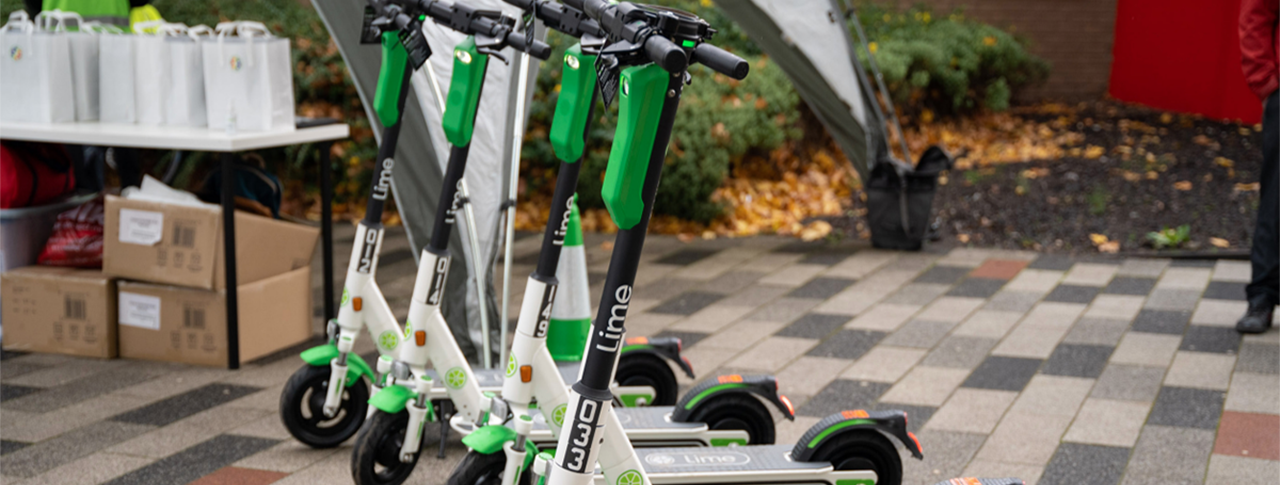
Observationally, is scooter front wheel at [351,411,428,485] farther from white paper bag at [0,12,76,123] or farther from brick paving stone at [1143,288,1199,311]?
brick paving stone at [1143,288,1199,311]

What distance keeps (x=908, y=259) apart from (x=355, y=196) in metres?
3.62

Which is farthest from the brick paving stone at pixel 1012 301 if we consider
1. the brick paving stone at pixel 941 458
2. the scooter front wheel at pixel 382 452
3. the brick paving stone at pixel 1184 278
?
the scooter front wheel at pixel 382 452

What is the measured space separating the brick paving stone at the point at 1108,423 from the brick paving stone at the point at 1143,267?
2076mm

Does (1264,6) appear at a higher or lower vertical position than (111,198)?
higher

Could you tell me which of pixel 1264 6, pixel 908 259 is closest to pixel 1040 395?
pixel 1264 6

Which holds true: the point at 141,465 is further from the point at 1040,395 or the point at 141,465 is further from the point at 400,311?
the point at 1040,395

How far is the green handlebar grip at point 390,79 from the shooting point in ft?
9.78

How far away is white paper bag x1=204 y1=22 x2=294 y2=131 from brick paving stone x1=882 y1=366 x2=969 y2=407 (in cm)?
258

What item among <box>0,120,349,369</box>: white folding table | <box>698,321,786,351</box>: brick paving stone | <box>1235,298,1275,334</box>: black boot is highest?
<box>0,120,349,369</box>: white folding table

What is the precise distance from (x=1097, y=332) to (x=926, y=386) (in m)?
1.09

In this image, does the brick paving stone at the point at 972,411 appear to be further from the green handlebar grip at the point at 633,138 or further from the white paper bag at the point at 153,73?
the white paper bag at the point at 153,73

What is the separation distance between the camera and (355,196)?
→ 725 centimetres

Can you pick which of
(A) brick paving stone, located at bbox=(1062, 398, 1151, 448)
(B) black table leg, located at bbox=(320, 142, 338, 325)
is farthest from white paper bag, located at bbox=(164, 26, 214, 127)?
(A) brick paving stone, located at bbox=(1062, 398, 1151, 448)

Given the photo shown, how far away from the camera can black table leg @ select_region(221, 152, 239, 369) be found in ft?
13.1
